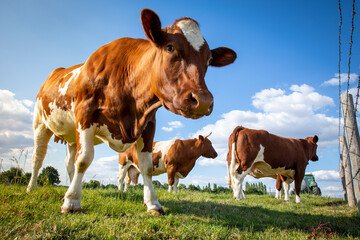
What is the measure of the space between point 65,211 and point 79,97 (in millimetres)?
1660

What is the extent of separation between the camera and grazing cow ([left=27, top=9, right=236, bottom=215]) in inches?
122

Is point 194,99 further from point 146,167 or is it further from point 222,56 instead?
point 146,167

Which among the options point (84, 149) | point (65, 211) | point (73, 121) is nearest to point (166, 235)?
point (65, 211)

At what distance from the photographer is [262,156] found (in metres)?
Answer: 9.19

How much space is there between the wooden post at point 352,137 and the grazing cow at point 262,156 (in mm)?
3439

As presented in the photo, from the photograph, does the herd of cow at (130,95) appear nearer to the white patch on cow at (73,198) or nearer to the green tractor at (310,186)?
the white patch on cow at (73,198)

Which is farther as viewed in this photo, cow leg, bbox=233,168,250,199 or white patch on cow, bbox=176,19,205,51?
cow leg, bbox=233,168,250,199

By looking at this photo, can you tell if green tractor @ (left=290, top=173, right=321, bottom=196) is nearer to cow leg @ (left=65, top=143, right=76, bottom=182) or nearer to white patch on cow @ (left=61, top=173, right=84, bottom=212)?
cow leg @ (left=65, top=143, right=76, bottom=182)

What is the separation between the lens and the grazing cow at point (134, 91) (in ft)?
10.2

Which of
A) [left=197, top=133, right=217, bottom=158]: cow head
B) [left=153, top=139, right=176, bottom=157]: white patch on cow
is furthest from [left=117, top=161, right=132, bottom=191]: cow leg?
[left=197, top=133, right=217, bottom=158]: cow head

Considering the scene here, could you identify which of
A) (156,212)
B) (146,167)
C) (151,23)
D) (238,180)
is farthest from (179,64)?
(238,180)

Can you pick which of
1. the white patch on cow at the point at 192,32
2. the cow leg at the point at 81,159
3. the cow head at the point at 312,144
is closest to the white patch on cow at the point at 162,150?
the cow head at the point at 312,144

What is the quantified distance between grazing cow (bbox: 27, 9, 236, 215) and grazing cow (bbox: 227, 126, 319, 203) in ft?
17.6

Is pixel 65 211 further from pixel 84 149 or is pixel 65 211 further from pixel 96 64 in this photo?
pixel 96 64
